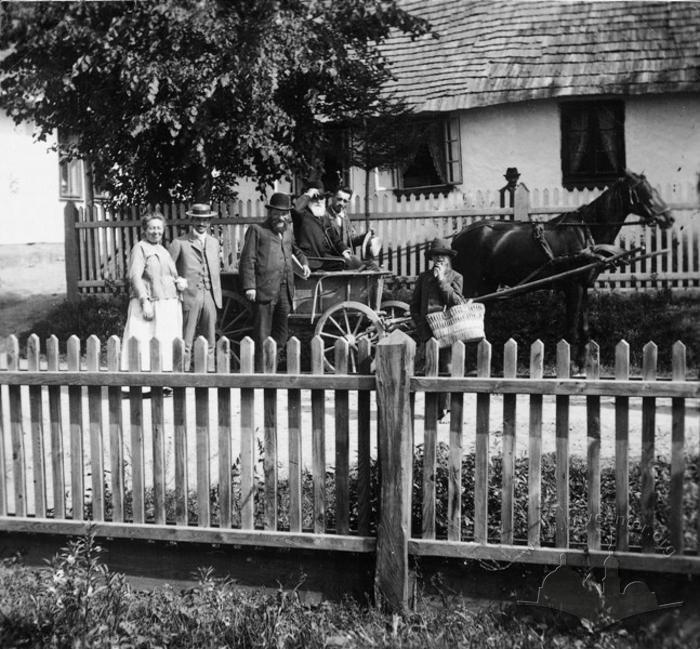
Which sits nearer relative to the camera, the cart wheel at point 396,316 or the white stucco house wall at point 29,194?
the cart wheel at point 396,316

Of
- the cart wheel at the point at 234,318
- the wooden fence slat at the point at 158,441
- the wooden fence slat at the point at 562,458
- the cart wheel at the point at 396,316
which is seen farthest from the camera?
the cart wheel at the point at 234,318

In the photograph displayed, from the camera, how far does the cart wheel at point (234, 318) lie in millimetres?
9883

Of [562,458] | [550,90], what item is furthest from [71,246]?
[562,458]

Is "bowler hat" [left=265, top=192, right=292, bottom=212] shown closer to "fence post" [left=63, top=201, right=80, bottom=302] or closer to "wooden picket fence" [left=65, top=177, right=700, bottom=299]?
"wooden picket fence" [left=65, top=177, right=700, bottom=299]

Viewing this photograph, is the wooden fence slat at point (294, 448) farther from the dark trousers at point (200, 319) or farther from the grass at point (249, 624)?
the dark trousers at point (200, 319)

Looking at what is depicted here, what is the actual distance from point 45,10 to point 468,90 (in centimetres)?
919

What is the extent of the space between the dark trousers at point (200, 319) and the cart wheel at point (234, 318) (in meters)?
0.37

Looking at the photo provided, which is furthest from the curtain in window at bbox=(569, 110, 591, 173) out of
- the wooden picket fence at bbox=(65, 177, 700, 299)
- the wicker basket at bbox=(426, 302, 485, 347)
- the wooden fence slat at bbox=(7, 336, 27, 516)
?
the wooden fence slat at bbox=(7, 336, 27, 516)

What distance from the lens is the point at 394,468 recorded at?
3.85 m

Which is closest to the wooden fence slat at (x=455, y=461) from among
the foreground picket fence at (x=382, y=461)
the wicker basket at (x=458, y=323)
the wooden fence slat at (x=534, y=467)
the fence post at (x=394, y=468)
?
the foreground picket fence at (x=382, y=461)

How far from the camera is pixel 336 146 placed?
1023cm

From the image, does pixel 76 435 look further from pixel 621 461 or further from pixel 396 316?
pixel 396 316

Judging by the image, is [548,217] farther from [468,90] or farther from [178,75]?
Answer: [178,75]

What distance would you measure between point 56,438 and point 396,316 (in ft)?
18.6
